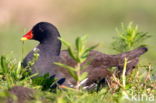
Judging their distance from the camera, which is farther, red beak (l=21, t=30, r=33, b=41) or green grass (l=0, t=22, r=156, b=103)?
red beak (l=21, t=30, r=33, b=41)

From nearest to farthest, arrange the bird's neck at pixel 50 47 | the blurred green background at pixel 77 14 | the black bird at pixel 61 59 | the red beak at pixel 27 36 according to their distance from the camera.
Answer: the black bird at pixel 61 59 → the bird's neck at pixel 50 47 → the red beak at pixel 27 36 → the blurred green background at pixel 77 14

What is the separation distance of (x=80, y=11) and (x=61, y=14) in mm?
739

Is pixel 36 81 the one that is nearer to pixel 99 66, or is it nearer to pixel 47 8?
pixel 99 66

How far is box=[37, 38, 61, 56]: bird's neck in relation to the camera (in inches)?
335

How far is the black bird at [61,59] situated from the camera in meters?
8.06

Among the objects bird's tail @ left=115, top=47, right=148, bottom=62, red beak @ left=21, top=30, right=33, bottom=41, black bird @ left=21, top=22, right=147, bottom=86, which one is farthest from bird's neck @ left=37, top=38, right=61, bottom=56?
bird's tail @ left=115, top=47, right=148, bottom=62

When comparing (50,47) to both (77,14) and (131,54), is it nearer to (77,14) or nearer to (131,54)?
(131,54)

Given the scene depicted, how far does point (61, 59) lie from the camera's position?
27.1 ft

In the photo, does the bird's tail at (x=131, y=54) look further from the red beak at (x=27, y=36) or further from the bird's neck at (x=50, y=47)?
the red beak at (x=27, y=36)

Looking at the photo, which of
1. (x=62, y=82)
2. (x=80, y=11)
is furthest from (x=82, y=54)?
(x=80, y=11)

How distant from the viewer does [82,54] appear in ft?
20.2

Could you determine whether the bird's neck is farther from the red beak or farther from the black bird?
the red beak

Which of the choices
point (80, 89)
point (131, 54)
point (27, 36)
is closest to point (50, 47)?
point (27, 36)

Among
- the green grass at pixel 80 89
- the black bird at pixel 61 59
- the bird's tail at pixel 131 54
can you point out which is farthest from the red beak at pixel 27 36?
the bird's tail at pixel 131 54
